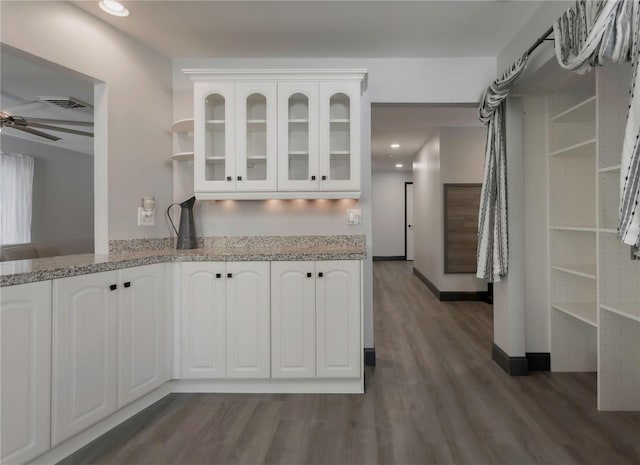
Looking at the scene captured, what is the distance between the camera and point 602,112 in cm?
181

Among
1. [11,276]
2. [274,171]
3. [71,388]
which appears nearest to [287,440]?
[71,388]

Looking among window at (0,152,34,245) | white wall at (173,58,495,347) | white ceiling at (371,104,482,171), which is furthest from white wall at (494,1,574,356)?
window at (0,152,34,245)

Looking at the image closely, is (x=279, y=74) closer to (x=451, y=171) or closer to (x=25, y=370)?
(x=25, y=370)

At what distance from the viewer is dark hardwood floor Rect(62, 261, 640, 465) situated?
1.51m

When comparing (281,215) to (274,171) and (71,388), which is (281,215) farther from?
(71,388)

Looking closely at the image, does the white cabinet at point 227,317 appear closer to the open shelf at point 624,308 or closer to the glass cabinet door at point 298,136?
the glass cabinet door at point 298,136

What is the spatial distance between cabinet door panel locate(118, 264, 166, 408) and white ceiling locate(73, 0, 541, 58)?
167cm

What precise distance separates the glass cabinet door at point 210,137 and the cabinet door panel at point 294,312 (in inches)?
31.5

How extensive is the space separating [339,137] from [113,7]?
1.65 m

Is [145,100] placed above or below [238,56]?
below

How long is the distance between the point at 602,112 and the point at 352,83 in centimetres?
155

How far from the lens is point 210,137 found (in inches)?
92.3

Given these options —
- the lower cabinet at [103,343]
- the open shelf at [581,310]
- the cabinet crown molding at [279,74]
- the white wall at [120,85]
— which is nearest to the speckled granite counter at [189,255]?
the lower cabinet at [103,343]

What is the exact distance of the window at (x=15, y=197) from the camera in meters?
4.54
